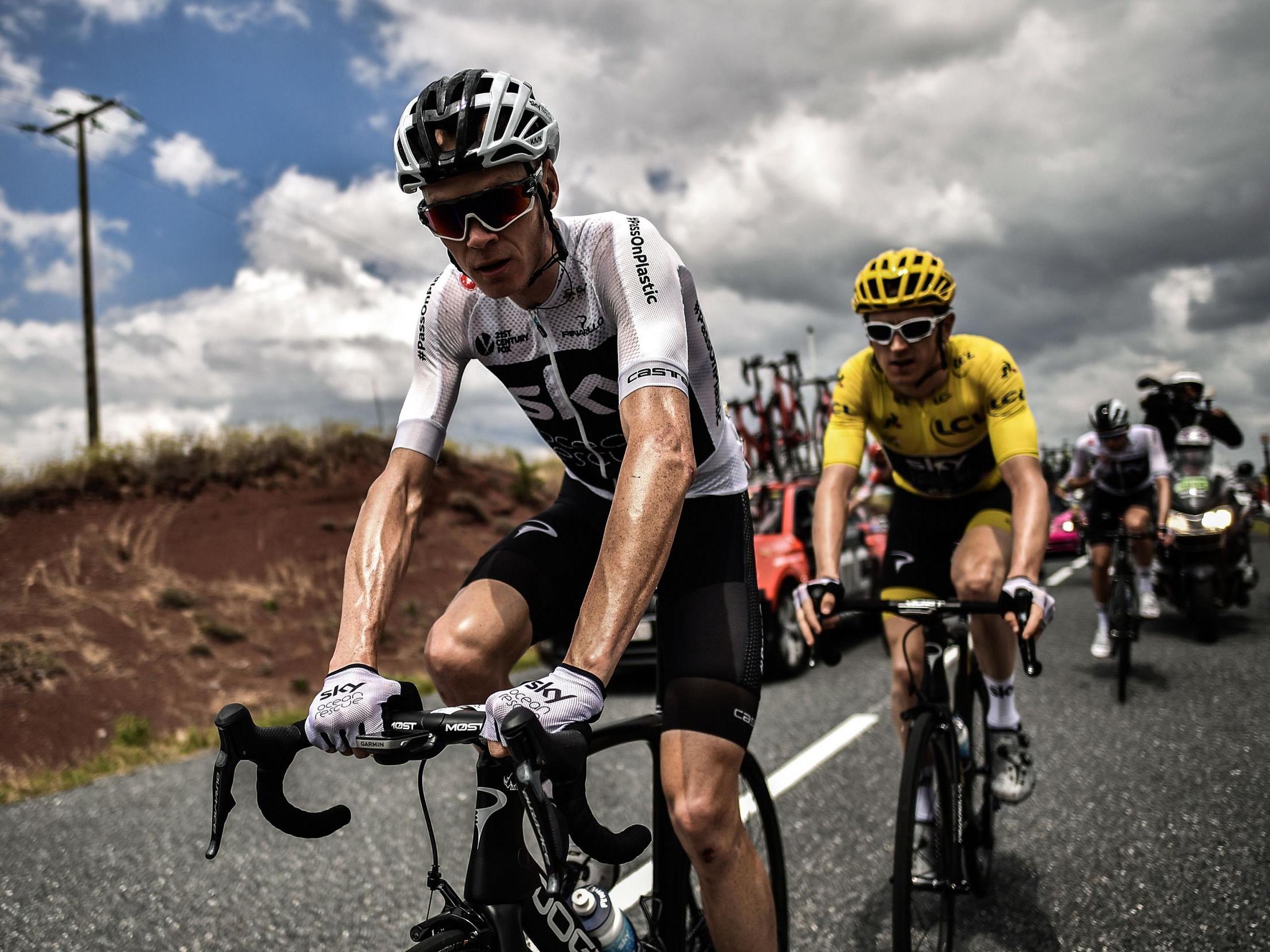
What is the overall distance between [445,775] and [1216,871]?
3.85 meters

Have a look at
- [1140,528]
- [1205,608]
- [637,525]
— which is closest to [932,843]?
[637,525]

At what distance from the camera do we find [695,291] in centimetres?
253

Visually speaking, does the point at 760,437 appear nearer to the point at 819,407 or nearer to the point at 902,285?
the point at 819,407

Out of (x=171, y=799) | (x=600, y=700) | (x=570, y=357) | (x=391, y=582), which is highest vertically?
(x=570, y=357)

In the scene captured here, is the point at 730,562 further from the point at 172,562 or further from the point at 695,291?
the point at 172,562

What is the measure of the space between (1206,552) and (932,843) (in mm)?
7502

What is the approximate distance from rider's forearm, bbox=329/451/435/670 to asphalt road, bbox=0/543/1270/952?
12.7 inches

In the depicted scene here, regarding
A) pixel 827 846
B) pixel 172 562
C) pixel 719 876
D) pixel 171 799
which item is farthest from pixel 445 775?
pixel 172 562

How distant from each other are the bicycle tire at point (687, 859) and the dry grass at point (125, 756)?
2125 mm

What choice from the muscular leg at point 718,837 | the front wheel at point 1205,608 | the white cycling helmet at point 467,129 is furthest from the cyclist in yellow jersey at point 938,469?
the front wheel at point 1205,608

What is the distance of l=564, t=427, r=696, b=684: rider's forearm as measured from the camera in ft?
5.32

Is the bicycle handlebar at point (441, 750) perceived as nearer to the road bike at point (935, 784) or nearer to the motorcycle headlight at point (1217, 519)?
the road bike at point (935, 784)

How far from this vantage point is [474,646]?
87.6 inches

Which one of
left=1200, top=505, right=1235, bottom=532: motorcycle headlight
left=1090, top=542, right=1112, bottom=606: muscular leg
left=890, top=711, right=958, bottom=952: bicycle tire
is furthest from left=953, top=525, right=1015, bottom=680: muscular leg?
left=1200, top=505, right=1235, bottom=532: motorcycle headlight
